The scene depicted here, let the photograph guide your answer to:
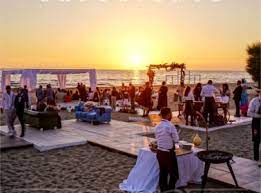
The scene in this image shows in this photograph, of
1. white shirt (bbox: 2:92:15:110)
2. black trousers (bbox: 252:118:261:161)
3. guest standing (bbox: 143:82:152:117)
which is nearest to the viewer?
black trousers (bbox: 252:118:261:161)

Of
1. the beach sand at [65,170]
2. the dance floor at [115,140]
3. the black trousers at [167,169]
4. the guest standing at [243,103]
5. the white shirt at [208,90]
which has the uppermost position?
the white shirt at [208,90]

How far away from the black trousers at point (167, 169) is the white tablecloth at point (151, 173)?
0.27 meters

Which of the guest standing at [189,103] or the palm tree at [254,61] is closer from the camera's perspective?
the guest standing at [189,103]

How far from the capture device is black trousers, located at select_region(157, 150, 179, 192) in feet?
16.8

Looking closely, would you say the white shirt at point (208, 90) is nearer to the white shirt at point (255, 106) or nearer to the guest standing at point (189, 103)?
the guest standing at point (189, 103)

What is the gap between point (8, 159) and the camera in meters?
8.09

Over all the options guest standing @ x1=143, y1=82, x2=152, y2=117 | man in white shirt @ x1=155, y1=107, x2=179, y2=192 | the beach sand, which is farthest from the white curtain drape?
man in white shirt @ x1=155, y1=107, x2=179, y2=192

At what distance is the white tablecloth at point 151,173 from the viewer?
570 cm

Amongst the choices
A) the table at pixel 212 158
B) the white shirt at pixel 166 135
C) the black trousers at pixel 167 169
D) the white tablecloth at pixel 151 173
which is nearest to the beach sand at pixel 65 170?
the white tablecloth at pixel 151 173

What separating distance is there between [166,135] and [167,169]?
587 mm

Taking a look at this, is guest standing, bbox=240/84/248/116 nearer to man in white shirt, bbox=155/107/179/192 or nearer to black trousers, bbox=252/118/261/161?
black trousers, bbox=252/118/261/161

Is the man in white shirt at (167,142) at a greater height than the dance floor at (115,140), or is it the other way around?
the man in white shirt at (167,142)

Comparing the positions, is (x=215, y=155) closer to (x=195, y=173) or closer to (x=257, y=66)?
(x=195, y=173)

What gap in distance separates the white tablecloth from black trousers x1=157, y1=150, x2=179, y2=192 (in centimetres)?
27
